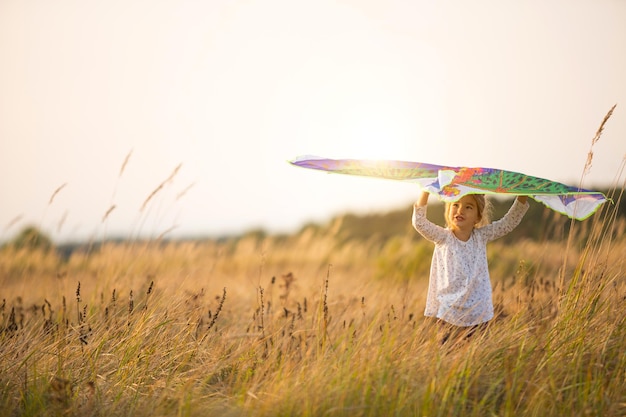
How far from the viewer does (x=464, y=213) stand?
4418mm

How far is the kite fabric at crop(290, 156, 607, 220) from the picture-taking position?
4.10m

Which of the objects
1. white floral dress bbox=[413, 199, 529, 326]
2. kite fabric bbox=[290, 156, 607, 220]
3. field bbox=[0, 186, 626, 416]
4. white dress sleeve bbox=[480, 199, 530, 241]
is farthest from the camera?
white dress sleeve bbox=[480, 199, 530, 241]

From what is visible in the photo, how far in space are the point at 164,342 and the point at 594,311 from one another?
2.88 meters

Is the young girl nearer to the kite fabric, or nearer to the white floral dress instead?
the white floral dress

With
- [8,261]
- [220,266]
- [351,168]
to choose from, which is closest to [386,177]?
[351,168]

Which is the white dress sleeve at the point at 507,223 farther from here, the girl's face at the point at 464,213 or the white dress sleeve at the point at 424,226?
the white dress sleeve at the point at 424,226

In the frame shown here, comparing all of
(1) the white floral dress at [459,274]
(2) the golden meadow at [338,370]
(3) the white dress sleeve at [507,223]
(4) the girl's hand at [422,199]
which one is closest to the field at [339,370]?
(2) the golden meadow at [338,370]

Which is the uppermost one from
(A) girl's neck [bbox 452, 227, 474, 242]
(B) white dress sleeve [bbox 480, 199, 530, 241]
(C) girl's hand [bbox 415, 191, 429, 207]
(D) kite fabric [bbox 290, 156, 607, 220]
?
(D) kite fabric [bbox 290, 156, 607, 220]

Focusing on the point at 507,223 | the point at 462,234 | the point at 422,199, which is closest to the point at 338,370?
the point at 422,199

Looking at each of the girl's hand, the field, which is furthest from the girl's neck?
the field

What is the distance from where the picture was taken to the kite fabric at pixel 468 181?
4098 millimetres

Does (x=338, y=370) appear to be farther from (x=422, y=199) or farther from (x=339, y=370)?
(x=422, y=199)

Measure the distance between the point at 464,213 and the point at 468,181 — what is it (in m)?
0.35

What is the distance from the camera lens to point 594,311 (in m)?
3.86
